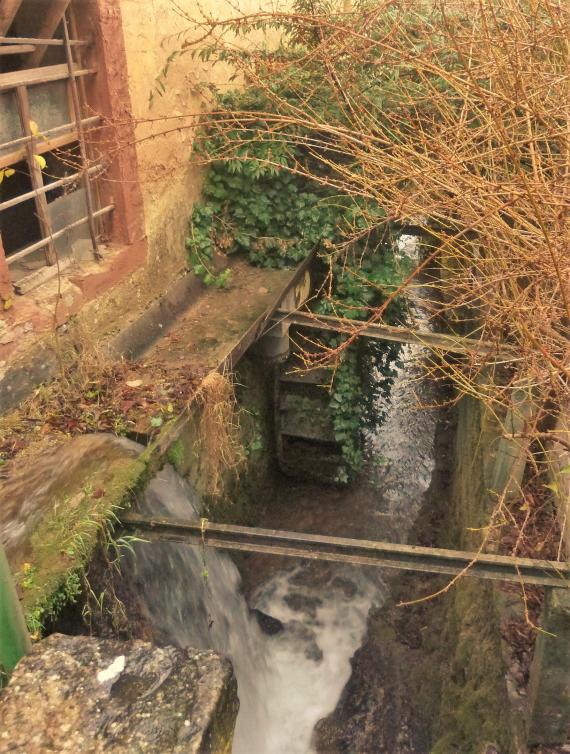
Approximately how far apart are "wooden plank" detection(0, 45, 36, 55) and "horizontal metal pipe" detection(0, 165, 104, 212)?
2.76 ft

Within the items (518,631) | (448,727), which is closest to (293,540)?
(518,631)

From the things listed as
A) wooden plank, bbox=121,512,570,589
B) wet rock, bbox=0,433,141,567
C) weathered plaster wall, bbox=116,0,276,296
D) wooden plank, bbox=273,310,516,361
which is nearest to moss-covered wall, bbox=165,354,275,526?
wooden plank, bbox=273,310,516,361

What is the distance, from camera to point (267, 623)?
6602 millimetres

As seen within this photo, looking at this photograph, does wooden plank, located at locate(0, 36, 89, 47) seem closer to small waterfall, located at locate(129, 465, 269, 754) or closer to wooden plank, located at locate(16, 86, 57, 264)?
wooden plank, located at locate(16, 86, 57, 264)

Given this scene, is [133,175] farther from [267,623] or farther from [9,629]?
[267,623]

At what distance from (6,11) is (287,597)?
5737 mm

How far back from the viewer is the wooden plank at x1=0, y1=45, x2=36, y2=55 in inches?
163

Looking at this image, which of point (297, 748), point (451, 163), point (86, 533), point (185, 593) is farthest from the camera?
point (297, 748)

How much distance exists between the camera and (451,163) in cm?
311

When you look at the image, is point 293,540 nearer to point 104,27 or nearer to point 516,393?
point 516,393

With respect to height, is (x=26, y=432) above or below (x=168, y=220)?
below

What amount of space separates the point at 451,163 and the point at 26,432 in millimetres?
3107

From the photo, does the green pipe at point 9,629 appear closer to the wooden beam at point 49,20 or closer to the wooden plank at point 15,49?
the wooden plank at point 15,49

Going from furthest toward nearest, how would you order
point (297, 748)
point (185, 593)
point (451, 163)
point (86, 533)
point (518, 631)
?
1. point (297, 748)
2. point (185, 593)
3. point (518, 631)
4. point (86, 533)
5. point (451, 163)
